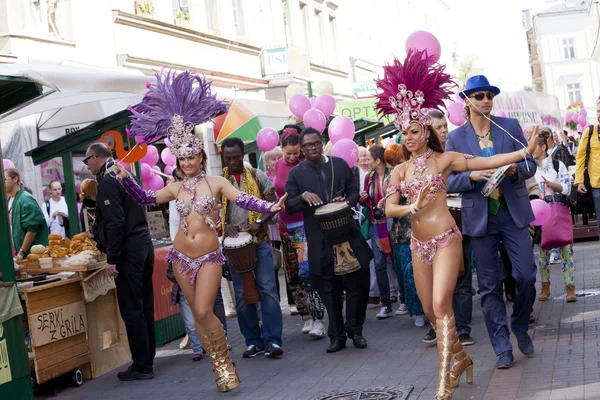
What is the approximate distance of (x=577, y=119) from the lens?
1454 inches

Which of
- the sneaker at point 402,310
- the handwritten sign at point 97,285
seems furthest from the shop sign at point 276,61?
the handwritten sign at point 97,285

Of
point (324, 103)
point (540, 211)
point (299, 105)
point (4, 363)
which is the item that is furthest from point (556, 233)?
point (4, 363)

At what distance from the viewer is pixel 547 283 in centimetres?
1098

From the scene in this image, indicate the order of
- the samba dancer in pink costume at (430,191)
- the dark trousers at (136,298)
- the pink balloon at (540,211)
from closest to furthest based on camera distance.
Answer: the samba dancer in pink costume at (430,191)
the dark trousers at (136,298)
the pink balloon at (540,211)

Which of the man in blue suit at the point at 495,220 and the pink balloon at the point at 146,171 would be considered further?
the pink balloon at the point at 146,171

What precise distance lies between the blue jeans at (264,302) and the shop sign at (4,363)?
2737 mm

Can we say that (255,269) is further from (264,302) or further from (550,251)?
(550,251)

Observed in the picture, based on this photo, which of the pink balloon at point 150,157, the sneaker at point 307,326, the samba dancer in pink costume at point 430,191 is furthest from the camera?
the pink balloon at point 150,157

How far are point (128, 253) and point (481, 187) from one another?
3240mm

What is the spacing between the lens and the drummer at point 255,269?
9.18 meters

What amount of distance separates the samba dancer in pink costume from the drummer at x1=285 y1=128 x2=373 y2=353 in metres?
1.84

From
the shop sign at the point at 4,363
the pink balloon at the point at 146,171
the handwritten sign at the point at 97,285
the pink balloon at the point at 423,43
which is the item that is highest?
the pink balloon at the point at 423,43

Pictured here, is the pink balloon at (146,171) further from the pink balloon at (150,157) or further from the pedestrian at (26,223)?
the pedestrian at (26,223)

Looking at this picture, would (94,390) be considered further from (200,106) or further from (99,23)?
(99,23)
